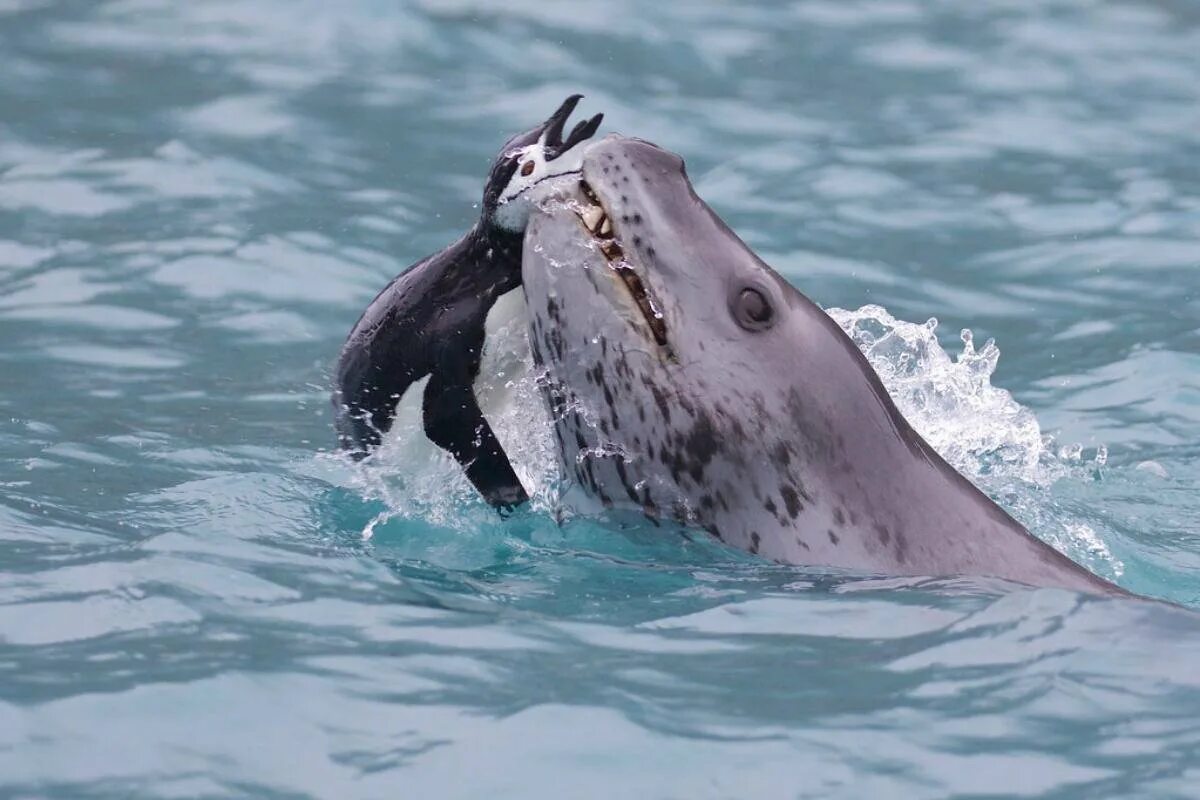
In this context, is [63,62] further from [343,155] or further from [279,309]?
[279,309]

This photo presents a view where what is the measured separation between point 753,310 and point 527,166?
792 mm

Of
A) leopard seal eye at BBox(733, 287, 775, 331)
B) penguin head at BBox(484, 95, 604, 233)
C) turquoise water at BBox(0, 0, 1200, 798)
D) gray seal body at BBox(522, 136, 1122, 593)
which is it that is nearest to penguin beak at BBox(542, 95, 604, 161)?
penguin head at BBox(484, 95, 604, 233)

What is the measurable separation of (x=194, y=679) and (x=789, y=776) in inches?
58.6

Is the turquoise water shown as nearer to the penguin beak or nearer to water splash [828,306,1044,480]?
water splash [828,306,1044,480]

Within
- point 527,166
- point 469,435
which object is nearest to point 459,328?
point 469,435

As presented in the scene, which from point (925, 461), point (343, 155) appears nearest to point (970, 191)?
point (343, 155)

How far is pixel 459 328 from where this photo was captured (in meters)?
5.88

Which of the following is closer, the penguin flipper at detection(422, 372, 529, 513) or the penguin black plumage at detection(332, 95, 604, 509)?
the penguin black plumage at detection(332, 95, 604, 509)

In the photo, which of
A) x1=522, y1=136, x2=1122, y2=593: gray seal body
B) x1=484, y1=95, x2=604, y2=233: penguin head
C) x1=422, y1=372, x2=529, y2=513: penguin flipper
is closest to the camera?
x1=522, y1=136, x2=1122, y2=593: gray seal body

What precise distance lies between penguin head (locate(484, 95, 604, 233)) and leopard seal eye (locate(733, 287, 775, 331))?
61 centimetres

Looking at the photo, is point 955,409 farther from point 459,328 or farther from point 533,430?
point 459,328

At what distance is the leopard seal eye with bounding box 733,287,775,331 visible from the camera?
5551 mm

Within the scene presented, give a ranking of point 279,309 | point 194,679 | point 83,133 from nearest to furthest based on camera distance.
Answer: point 194,679 < point 279,309 < point 83,133

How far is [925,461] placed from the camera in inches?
222
